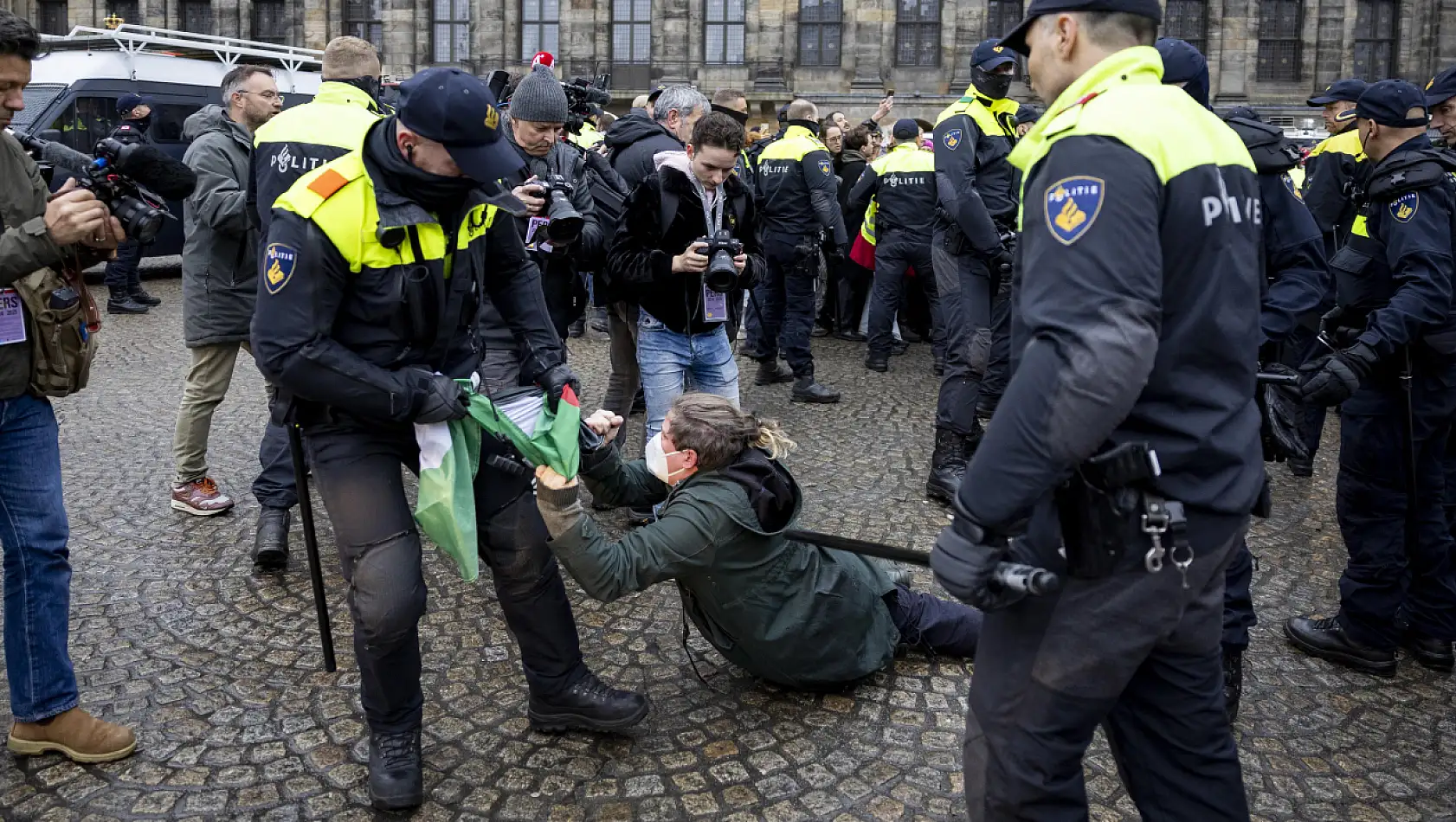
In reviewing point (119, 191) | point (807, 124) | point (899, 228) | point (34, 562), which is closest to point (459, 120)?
point (119, 191)

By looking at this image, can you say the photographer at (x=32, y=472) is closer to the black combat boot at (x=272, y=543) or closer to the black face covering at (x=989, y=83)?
the black combat boot at (x=272, y=543)

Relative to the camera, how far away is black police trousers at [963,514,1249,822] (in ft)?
7.87

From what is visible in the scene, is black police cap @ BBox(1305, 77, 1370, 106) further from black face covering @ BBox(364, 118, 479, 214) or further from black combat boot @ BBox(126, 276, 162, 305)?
black combat boot @ BBox(126, 276, 162, 305)

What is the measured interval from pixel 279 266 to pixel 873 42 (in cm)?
2625

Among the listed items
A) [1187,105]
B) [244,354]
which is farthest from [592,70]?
[1187,105]

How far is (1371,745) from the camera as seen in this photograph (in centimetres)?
392

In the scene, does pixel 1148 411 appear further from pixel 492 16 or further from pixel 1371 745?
pixel 492 16

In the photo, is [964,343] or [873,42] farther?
[873,42]

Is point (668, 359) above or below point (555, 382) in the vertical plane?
below

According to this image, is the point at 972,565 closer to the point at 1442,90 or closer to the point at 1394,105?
the point at 1394,105

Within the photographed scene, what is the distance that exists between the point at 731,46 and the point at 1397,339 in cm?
2512

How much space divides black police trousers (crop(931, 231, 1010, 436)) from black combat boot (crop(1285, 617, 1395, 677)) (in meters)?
2.33

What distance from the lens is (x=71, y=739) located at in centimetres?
371

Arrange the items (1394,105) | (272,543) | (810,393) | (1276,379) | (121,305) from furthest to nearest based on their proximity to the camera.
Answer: (121,305), (810,393), (272,543), (1394,105), (1276,379)
